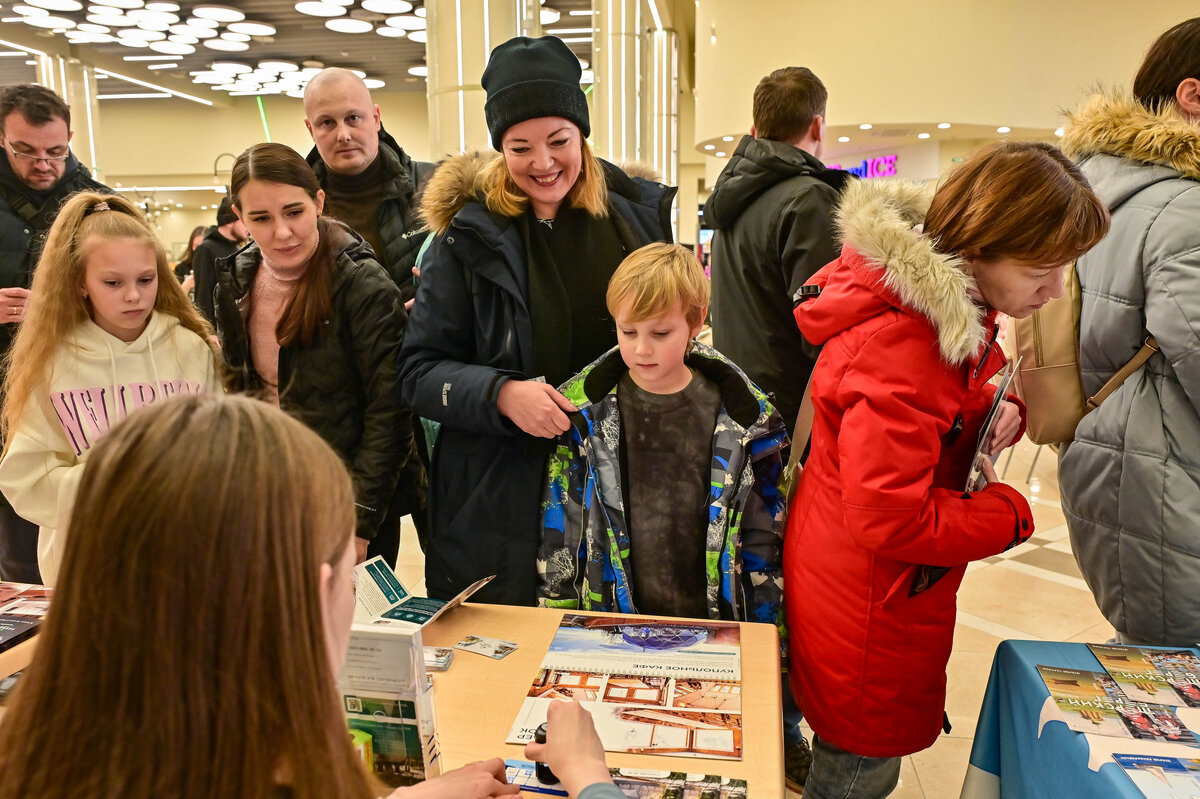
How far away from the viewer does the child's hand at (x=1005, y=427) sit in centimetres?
154

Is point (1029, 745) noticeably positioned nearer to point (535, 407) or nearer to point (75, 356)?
point (535, 407)

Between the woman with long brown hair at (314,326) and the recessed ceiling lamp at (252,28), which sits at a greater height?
the recessed ceiling lamp at (252,28)

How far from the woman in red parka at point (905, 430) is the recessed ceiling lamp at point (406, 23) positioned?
11.0 m

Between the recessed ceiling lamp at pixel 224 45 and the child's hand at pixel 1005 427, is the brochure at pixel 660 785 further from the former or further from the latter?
the recessed ceiling lamp at pixel 224 45

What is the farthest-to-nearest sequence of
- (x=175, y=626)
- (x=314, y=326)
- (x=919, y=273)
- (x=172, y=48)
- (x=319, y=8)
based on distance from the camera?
(x=172, y=48)
(x=319, y=8)
(x=314, y=326)
(x=919, y=273)
(x=175, y=626)

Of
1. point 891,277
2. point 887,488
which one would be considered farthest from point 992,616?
point 891,277

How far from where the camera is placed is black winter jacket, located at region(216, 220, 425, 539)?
6.45 ft

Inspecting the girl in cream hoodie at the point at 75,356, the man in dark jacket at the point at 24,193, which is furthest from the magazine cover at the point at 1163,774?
the man in dark jacket at the point at 24,193

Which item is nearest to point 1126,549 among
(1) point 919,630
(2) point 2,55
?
(1) point 919,630

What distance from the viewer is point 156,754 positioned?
0.63 m

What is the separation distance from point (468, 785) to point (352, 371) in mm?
1243

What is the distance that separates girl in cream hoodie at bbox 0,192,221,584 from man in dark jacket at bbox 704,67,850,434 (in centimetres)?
158

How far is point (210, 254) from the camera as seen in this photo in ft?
11.3

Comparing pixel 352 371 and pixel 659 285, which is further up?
pixel 659 285
